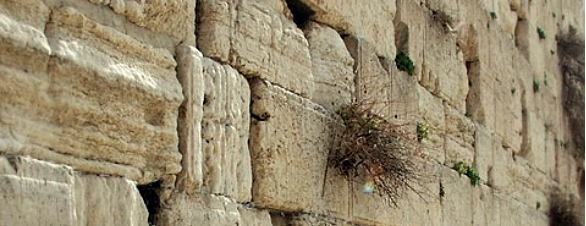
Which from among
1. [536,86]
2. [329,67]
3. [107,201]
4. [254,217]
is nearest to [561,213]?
[536,86]

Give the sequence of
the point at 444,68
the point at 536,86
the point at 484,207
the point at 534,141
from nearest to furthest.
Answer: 1. the point at 444,68
2. the point at 484,207
3. the point at 534,141
4. the point at 536,86

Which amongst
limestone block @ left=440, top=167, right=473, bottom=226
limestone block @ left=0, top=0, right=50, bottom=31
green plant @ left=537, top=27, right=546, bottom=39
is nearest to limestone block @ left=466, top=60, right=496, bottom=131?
limestone block @ left=440, top=167, right=473, bottom=226

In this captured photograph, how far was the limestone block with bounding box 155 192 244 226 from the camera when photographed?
364cm

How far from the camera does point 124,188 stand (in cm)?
338

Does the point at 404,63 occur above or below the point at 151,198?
above

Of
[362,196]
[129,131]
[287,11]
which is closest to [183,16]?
[129,131]

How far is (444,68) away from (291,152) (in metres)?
2.74

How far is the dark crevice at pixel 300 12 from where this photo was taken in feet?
16.1

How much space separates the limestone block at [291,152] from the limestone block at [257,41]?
86mm

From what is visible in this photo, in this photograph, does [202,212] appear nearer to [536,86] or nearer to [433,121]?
[433,121]

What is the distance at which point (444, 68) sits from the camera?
6973 millimetres

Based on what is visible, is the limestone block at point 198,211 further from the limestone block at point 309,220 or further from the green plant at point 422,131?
the green plant at point 422,131

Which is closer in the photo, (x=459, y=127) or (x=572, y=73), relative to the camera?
(x=459, y=127)

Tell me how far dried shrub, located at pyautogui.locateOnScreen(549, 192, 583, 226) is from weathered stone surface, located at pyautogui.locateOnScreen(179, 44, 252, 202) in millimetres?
6399
